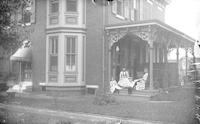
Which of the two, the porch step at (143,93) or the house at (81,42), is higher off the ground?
the house at (81,42)

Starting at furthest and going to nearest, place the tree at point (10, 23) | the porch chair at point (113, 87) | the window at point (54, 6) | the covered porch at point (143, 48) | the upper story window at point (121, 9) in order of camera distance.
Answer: the upper story window at point (121, 9), the window at point (54, 6), the porch chair at point (113, 87), the covered porch at point (143, 48), the tree at point (10, 23)

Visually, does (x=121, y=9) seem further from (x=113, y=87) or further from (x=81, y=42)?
(x=113, y=87)

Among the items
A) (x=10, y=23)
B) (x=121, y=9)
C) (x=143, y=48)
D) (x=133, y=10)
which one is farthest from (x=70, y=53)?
(x=133, y=10)

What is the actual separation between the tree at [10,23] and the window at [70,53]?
394cm

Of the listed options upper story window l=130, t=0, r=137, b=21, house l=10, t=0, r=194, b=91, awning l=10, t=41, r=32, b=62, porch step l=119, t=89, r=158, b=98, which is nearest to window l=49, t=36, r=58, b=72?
house l=10, t=0, r=194, b=91

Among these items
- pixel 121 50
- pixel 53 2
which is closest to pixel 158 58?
pixel 121 50

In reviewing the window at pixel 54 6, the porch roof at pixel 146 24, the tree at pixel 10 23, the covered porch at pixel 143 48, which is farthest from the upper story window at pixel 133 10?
the tree at pixel 10 23

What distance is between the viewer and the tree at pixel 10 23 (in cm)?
1055

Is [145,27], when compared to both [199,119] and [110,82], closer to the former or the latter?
[110,82]

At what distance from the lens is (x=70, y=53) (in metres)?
15.7

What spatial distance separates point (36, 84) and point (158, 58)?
9.69m

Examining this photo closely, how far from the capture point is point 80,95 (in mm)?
15422

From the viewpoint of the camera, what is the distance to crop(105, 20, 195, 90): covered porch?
1357 cm

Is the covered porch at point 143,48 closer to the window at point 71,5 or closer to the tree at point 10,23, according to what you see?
the window at point 71,5
